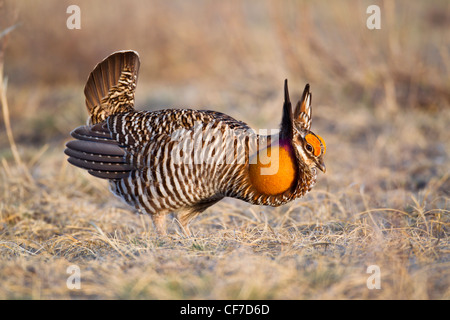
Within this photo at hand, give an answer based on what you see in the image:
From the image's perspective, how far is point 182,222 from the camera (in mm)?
4094

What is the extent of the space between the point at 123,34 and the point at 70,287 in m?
8.59

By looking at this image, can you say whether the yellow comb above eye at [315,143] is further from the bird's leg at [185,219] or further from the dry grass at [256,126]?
the bird's leg at [185,219]

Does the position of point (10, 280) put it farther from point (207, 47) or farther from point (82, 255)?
point (207, 47)

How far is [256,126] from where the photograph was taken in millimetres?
7055

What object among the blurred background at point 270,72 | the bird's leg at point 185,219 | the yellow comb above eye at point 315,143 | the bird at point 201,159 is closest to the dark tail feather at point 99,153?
the bird at point 201,159

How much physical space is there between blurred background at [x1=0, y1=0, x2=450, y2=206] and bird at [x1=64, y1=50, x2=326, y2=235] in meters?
1.15

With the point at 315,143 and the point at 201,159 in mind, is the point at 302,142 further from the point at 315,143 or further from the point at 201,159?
the point at 201,159

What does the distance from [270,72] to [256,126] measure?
2.11 metres

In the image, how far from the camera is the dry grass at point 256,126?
9.23ft

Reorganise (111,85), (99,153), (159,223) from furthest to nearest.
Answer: (111,85) < (159,223) < (99,153)

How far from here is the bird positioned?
3562mm

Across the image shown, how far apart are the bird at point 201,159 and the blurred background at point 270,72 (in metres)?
1.15

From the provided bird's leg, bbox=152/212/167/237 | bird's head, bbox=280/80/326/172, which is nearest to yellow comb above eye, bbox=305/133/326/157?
bird's head, bbox=280/80/326/172

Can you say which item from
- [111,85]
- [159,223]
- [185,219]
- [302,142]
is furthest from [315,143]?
[111,85]
